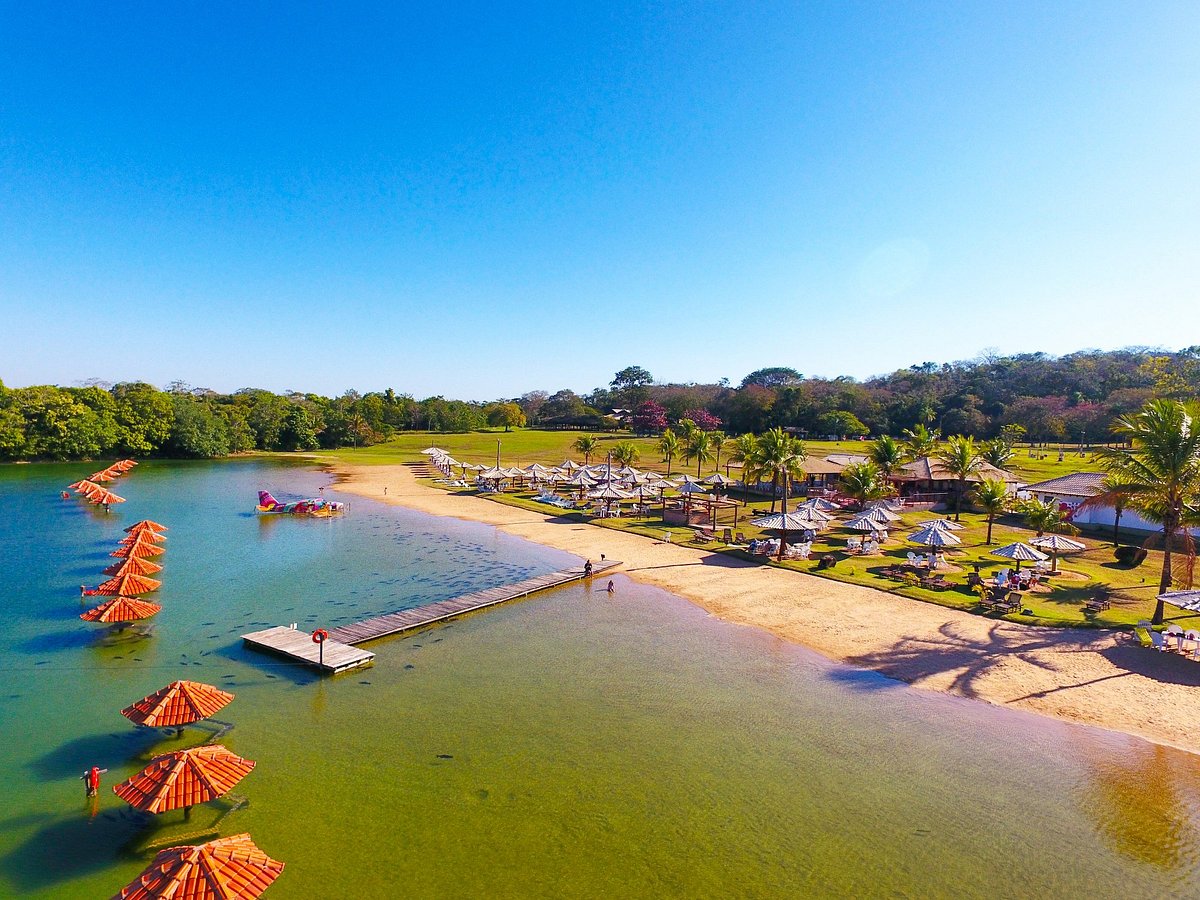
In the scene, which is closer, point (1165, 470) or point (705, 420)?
point (1165, 470)

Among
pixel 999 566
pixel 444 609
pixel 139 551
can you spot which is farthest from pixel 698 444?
pixel 139 551

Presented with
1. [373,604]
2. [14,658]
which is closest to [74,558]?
[14,658]

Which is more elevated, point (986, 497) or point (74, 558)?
point (986, 497)

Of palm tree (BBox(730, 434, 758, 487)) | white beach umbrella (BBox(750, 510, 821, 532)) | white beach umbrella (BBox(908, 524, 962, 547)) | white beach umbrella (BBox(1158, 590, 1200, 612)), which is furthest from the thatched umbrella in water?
palm tree (BBox(730, 434, 758, 487))

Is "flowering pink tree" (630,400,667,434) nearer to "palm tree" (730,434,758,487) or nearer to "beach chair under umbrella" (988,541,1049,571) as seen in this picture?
"palm tree" (730,434,758,487)

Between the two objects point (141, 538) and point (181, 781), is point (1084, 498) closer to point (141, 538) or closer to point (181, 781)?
point (181, 781)

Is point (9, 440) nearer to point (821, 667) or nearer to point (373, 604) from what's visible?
point (373, 604)

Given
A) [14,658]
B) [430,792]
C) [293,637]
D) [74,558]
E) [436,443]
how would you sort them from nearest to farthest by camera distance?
1. [430,792]
2. [14,658]
3. [293,637]
4. [74,558]
5. [436,443]

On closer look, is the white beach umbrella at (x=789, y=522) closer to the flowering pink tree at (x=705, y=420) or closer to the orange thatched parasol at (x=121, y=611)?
the orange thatched parasol at (x=121, y=611)
